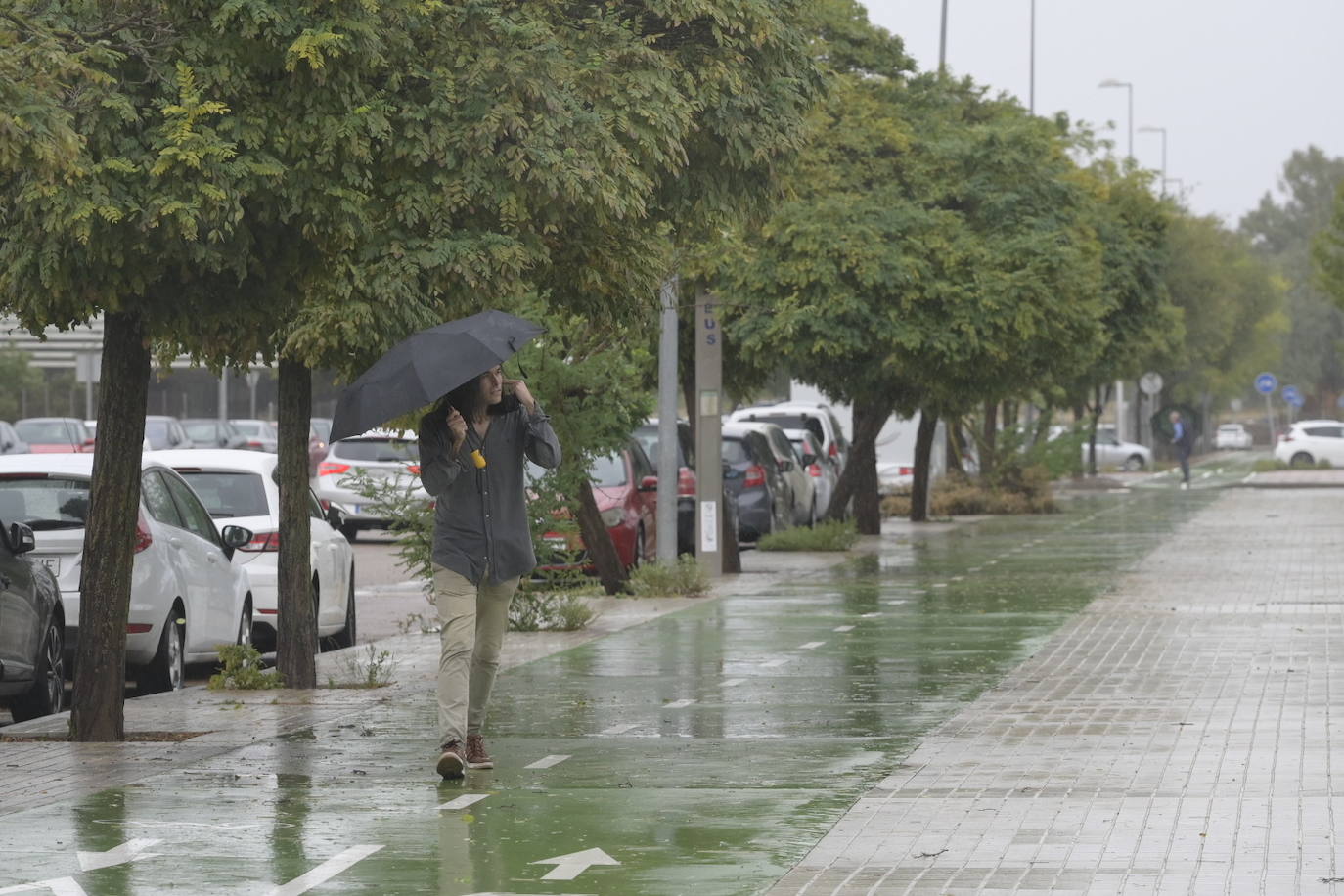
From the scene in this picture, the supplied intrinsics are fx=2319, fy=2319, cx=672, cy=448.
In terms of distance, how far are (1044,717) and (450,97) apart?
4.17 m

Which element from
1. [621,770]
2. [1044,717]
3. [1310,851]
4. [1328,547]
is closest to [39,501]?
[621,770]

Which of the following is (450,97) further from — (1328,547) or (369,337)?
(1328,547)

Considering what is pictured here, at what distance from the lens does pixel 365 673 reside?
46.4 ft

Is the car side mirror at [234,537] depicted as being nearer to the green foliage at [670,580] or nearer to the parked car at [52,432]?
the green foliage at [670,580]

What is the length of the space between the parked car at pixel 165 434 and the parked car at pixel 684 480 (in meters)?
22.6

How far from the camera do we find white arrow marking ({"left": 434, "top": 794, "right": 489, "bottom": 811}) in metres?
8.85

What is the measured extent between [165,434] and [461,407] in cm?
3948

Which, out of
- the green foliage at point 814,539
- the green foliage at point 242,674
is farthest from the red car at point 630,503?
the green foliage at point 242,674

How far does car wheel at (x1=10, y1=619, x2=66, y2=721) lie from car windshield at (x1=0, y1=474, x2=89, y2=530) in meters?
0.75

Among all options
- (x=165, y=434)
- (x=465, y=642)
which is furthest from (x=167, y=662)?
(x=165, y=434)

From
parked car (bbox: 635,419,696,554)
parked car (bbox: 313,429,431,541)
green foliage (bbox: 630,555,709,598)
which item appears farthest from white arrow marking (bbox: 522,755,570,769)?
parked car (bbox: 313,429,431,541)

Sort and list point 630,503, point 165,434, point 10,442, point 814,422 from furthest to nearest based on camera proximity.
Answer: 1. point 165,434
2. point 10,442
3. point 814,422
4. point 630,503

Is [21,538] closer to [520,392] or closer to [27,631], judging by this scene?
[27,631]

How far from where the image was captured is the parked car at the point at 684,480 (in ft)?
79.0
